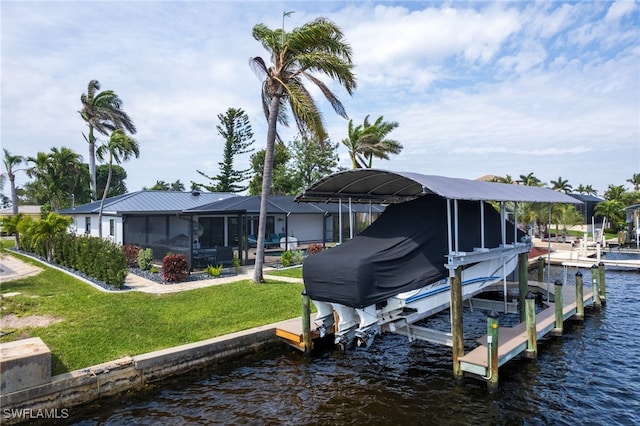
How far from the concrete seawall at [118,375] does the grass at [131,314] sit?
0.38 meters

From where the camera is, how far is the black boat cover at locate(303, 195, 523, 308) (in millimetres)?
7496

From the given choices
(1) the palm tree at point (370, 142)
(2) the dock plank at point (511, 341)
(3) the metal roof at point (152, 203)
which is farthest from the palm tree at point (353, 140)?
(2) the dock plank at point (511, 341)

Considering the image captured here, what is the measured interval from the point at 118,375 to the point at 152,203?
55.3 feet

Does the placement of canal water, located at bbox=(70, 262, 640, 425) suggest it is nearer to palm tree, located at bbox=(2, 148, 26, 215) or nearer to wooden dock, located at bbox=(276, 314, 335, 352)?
wooden dock, located at bbox=(276, 314, 335, 352)

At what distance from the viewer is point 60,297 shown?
1173 centimetres

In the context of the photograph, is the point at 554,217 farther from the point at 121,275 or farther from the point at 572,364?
the point at 121,275

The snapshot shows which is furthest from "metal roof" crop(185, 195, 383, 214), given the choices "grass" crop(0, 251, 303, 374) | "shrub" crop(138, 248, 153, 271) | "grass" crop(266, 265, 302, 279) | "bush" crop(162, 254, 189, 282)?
"grass" crop(0, 251, 303, 374)

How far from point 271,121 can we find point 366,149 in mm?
14776

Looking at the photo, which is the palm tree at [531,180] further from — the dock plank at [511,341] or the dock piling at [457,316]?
the dock piling at [457,316]

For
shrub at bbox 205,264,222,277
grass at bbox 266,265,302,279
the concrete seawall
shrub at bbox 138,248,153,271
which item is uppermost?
shrub at bbox 138,248,153,271

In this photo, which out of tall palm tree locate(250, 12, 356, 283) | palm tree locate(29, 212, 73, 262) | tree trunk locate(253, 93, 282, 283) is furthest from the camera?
palm tree locate(29, 212, 73, 262)

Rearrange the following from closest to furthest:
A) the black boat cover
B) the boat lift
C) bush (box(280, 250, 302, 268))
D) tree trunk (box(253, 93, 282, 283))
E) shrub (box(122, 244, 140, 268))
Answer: the black boat cover → the boat lift → tree trunk (box(253, 93, 282, 283)) → shrub (box(122, 244, 140, 268)) → bush (box(280, 250, 302, 268))

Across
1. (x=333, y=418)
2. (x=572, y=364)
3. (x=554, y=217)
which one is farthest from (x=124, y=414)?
(x=554, y=217)

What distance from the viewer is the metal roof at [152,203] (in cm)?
2109
